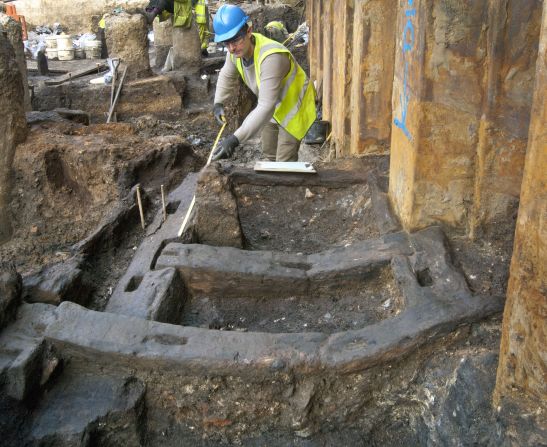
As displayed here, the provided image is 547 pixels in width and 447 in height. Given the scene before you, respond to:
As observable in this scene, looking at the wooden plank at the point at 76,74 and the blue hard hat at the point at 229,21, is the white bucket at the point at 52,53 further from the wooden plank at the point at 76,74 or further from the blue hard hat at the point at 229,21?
the blue hard hat at the point at 229,21

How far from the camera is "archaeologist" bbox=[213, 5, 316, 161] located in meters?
5.04

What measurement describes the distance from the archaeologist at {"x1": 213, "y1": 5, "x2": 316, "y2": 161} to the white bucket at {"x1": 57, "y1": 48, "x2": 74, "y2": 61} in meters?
10.7

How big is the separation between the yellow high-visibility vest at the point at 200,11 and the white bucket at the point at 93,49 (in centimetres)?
454

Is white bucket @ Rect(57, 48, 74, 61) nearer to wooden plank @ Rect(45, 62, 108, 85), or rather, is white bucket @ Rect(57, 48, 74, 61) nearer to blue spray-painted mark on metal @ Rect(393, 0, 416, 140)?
wooden plank @ Rect(45, 62, 108, 85)

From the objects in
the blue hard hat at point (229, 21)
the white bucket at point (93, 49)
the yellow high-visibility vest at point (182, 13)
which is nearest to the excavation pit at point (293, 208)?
the blue hard hat at point (229, 21)

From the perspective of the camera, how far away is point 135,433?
3.25 metres

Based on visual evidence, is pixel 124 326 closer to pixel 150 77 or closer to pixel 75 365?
pixel 75 365

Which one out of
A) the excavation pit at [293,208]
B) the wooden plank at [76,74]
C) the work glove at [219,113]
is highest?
the work glove at [219,113]

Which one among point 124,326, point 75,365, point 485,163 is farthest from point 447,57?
point 75,365

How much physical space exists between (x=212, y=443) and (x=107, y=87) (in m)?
8.39

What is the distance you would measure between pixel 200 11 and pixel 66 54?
5.05m

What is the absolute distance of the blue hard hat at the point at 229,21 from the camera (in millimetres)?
4934

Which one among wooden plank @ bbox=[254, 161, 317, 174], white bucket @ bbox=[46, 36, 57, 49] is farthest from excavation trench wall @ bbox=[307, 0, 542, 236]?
white bucket @ bbox=[46, 36, 57, 49]

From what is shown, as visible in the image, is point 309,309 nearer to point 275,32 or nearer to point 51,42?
point 275,32
